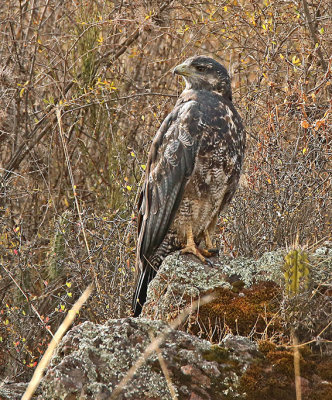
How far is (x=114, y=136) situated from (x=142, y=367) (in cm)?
422

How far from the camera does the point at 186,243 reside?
15.4 ft

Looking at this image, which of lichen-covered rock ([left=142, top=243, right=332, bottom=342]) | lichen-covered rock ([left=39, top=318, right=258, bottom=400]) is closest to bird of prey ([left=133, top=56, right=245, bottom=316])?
lichen-covered rock ([left=142, top=243, right=332, bottom=342])

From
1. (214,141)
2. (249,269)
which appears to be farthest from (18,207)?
(249,269)

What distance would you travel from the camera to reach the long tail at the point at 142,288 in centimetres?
425

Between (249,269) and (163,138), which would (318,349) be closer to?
(249,269)

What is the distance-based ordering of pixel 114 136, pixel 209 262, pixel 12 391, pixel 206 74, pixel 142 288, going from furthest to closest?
pixel 114 136
pixel 206 74
pixel 142 288
pixel 209 262
pixel 12 391

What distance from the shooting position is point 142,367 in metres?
2.44

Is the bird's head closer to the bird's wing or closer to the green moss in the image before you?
the bird's wing

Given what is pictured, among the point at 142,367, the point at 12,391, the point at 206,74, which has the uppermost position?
the point at 206,74

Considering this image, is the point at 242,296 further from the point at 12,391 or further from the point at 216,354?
the point at 12,391

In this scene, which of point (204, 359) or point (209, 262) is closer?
point (204, 359)

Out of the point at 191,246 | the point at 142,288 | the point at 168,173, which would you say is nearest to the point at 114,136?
the point at 168,173

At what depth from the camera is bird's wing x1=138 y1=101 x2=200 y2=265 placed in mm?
4383

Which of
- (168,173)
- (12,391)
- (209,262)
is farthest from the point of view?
(168,173)
